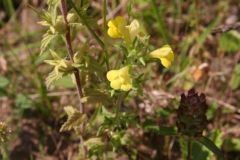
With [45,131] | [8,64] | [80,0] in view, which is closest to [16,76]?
[8,64]

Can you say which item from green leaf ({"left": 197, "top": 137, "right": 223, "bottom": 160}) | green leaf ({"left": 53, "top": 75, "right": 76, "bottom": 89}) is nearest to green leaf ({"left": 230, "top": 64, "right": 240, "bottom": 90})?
green leaf ({"left": 197, "top": 137, "right": 223, "bottom": 160})

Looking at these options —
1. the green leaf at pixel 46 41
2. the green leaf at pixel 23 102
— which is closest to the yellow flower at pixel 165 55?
the green leaf at pixel 46 41

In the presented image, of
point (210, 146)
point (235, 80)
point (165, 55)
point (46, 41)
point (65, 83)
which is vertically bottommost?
point (210, 146)

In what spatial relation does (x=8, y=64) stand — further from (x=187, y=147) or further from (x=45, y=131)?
(x=187, y=147)

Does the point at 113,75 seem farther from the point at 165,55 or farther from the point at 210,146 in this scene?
the point at 210,146

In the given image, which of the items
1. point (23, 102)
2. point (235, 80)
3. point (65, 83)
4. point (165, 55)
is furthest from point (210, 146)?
point (23, 102)
